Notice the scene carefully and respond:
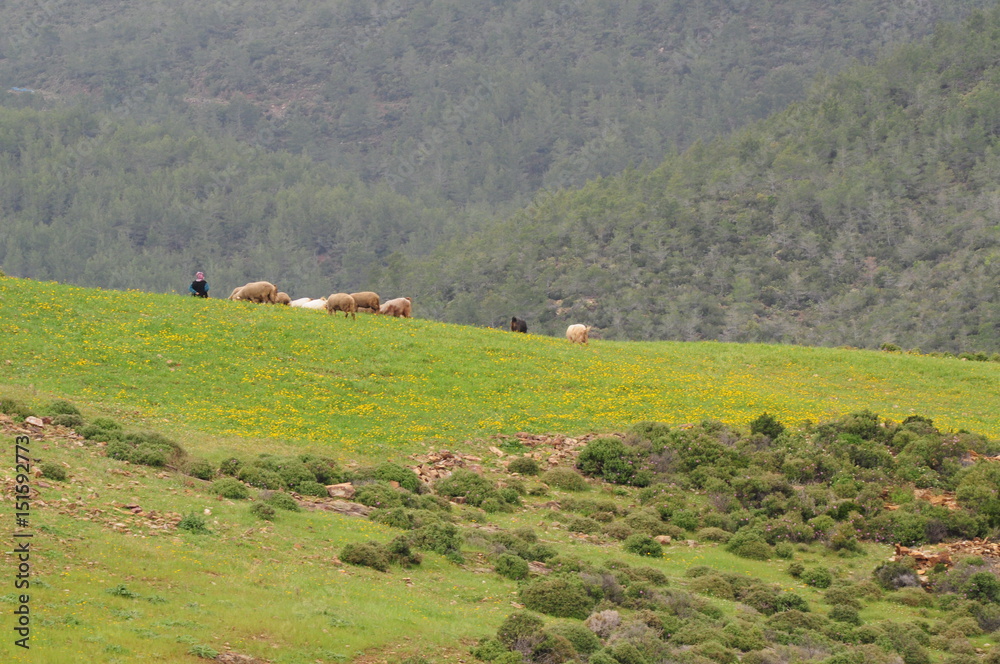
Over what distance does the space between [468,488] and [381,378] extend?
27.7ft

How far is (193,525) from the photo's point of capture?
1934 cm

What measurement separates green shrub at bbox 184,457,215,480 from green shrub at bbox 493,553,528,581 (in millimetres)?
6414

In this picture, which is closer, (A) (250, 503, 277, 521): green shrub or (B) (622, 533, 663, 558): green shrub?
(A) (250, 503, 277, 521): green shrub

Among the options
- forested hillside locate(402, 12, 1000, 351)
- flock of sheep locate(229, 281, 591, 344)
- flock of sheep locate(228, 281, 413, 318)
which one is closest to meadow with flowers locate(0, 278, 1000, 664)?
flock of sheep locate(229, 281, 591, 344)

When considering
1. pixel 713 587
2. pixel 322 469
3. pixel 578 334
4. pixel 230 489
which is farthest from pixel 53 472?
pixel 578 334

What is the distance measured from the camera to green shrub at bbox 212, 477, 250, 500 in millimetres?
21984

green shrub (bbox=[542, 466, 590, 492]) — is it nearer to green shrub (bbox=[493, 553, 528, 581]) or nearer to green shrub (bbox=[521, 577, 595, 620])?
green shrub (bbox=[493, 553, 528, 581])

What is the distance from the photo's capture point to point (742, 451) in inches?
1252

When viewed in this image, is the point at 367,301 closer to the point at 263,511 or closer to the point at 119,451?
the point at 119,451

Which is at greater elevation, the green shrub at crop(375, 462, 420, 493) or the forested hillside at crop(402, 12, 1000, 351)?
the forested hillside at crop(402, 12, 1000, 351)

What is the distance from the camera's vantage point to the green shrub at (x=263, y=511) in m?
21.0

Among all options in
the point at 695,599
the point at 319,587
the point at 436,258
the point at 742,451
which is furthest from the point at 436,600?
the point at 436,258

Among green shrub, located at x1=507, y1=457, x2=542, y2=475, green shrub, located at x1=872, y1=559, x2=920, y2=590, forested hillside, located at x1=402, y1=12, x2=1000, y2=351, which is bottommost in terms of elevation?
green shrub, located at x1=872, y1=559, x2=920, y2=590

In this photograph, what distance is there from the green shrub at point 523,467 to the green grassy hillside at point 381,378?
2.05 m
